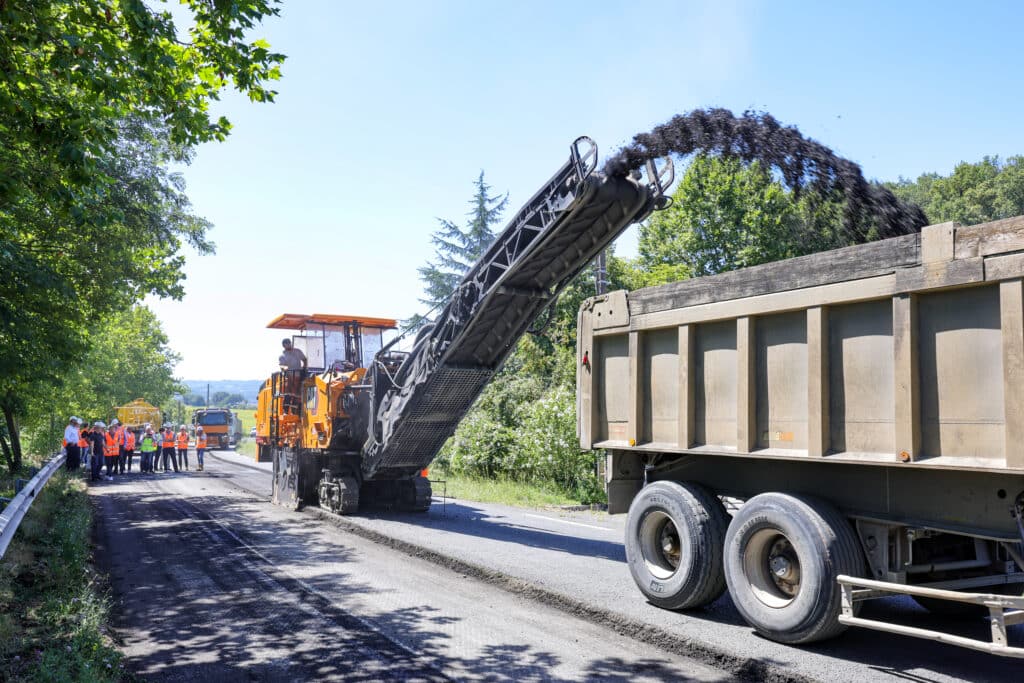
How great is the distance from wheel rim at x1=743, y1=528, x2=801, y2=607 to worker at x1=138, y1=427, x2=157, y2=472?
23.4 meters

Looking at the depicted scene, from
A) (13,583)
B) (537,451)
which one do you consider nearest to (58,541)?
(13,583)

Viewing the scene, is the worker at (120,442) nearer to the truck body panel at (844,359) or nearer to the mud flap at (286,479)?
the mud flap at (286,479)

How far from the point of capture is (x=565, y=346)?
72.8 feet

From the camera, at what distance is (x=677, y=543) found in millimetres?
6391

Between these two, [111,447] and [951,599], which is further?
[111,447]

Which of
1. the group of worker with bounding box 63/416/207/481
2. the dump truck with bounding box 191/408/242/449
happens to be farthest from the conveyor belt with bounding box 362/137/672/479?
the dump truck with bounding box 191/408/242/449

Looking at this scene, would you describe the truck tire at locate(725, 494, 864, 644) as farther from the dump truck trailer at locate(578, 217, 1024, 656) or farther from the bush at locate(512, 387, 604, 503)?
the bush at locate(512, 387, 604, 503)

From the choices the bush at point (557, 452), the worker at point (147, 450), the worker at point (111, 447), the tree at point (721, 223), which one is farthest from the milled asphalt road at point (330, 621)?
the worker at point (147, 450)

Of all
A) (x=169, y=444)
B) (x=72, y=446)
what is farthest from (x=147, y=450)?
(x=72, y=446)

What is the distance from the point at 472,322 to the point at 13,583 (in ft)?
18.4

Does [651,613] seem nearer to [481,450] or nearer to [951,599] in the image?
[951,599]

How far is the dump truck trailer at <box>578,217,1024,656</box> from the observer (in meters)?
4.25

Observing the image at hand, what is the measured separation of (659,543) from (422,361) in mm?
5247

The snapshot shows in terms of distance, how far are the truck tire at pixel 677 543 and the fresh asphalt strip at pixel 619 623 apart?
0.50 meters
